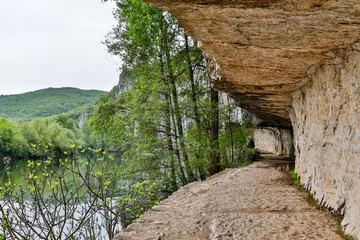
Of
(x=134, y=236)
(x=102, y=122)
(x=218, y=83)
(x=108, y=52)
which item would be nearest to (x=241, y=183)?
(x=218, y=83)

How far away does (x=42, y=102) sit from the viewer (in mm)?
128125

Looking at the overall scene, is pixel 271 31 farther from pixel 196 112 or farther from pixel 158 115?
pixel 158 115

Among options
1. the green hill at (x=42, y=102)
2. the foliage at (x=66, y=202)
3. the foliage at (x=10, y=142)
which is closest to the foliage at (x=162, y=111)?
the foliage at (x=66, y=202)

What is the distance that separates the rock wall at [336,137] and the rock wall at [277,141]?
10.4m

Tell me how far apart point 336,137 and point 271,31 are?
1915mm

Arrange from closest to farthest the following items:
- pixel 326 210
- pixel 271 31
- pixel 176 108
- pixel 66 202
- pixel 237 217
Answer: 1. pixel 271 31
2. pixel 326 210
3. pixel 237 217
4. pixel 66 202
5. pixel 176 108

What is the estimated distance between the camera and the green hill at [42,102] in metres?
114

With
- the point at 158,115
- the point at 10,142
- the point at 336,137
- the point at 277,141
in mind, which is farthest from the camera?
the point at 10,142

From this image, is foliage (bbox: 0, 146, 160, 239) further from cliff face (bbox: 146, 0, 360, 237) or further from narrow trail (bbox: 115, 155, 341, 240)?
cliff face (bbox: 146, 0, 360, 237)

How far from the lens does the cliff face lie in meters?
2.49

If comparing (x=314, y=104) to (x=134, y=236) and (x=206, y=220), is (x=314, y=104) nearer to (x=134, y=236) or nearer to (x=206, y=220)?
(x=206, y=220)

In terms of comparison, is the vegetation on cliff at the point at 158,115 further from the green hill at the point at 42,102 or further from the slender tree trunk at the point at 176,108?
the green hill at the point at 42,102

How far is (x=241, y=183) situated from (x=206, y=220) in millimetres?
2764

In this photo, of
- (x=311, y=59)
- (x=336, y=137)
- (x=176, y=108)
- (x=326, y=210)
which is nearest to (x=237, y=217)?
(x=326, y=210)
